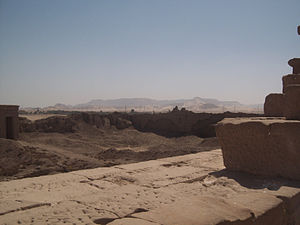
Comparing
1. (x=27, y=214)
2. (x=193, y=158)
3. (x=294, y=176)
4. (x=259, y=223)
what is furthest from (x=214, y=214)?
(x=193, y=158)

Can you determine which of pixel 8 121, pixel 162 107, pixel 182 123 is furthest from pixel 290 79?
pixel 162 107

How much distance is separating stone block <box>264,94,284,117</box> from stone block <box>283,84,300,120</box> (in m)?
0.86

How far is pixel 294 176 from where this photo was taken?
10.6 feet

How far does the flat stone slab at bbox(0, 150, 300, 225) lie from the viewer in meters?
2.11

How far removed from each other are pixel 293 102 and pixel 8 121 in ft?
50.5

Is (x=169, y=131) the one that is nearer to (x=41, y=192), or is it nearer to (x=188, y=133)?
(x=188, y=133)

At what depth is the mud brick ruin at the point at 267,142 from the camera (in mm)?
3230

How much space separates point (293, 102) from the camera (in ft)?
11.5

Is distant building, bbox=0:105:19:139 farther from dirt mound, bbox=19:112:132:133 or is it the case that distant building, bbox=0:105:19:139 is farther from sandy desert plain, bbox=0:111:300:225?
sandy desert plain, bbox=0:111:300:225

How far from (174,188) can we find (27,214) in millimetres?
1533

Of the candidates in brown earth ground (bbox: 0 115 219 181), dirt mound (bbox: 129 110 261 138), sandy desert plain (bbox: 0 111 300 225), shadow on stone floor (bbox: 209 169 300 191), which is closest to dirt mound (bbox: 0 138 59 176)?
brown earth ground (bbox: 0 115 219 181)

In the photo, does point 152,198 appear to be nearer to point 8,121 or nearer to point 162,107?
point 8,121

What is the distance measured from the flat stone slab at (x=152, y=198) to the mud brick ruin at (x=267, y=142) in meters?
0.17

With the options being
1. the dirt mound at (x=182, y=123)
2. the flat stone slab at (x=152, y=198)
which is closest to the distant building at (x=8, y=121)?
the dirt mound at (x=182, y=123)
